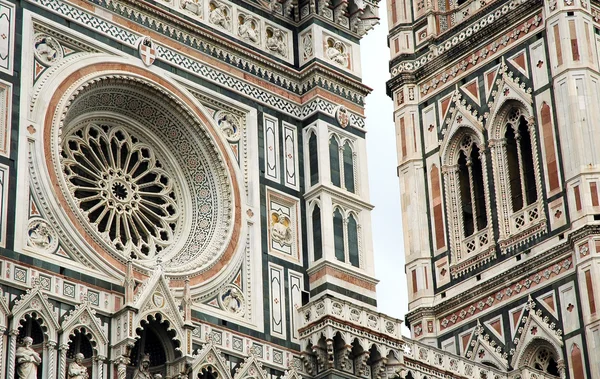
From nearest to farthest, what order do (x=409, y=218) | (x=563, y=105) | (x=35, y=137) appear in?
(x=35, y=137)
(x=563, y=105)
(x=409, y=218)

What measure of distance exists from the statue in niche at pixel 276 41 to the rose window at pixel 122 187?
Answer: 3.33 m

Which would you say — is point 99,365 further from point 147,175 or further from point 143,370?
point 147,175

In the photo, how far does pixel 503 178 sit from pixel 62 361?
53.1 feet

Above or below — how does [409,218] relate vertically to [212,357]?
above

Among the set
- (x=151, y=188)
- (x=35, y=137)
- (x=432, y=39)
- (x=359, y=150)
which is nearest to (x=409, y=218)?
(x=432, y=39)

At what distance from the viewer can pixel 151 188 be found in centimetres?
2664

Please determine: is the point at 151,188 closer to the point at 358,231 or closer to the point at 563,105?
the point at 358,231

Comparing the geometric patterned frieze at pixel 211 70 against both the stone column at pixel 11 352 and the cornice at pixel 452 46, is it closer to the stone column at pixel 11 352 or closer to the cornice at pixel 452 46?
the stone column at pixel 11 352

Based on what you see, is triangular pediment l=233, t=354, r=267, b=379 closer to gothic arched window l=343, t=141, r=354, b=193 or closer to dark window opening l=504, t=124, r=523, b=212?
gothic arched window l=343, t=141, r=354, b=193

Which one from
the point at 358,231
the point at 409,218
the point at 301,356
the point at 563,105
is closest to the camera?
the point at 301,356

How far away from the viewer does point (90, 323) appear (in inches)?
923

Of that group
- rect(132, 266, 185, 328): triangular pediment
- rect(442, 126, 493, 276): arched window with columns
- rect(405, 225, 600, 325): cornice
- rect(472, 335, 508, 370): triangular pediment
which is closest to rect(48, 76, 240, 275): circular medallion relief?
rect(132, 266, 185, 328): triangular pediment

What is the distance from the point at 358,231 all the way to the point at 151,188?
11.8 ft

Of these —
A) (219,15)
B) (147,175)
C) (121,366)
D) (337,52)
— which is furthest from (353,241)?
(121,366)
